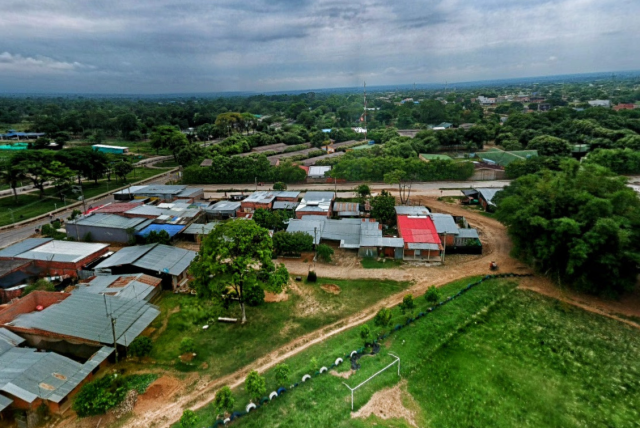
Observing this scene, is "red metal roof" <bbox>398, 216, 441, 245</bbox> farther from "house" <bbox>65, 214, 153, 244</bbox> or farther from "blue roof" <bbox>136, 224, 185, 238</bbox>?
"house" <bbox>65, 214, 153, 244</bbox>

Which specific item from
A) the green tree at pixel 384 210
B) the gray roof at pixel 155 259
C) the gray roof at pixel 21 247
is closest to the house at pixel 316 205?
the green tree at pixel 384 210

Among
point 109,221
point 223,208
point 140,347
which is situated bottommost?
point 140,347

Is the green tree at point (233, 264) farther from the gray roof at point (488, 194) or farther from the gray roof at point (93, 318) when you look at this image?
the gray roof at point (488, 194)

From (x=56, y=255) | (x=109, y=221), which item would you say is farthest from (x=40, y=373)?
(x=109, y=221)

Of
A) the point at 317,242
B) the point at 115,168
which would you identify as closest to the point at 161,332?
the point at 317,242

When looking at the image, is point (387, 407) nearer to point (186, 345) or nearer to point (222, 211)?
point (186, 345)

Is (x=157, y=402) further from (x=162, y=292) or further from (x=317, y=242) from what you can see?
(x=317, y=242)

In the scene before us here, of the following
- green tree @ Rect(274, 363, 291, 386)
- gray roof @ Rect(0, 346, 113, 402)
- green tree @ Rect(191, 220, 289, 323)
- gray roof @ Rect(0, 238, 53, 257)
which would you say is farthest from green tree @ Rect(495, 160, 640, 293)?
gray roof @ Rect(0, 238, 53, 257)
